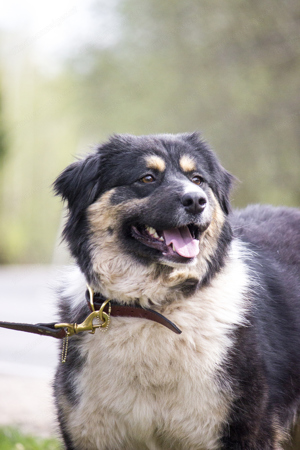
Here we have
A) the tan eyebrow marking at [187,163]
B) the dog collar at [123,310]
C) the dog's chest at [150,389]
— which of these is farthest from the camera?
the tan eyebrow marking at [187,163]

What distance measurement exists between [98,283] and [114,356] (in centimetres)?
43

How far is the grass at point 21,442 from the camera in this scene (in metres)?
4.70

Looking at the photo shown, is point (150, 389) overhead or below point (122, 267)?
below

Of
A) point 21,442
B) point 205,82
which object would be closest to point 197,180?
point 21,442

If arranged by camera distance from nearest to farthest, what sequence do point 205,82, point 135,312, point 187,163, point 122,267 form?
point 135,312
point 122,267
point 187,163
point 205,82

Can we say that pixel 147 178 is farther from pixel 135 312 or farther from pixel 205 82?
pixel 205 82

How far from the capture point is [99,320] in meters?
3.39

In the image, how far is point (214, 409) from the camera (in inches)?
124

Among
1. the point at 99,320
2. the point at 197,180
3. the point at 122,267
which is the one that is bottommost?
the point at 99,320

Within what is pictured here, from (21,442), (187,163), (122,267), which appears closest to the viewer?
(122,267)

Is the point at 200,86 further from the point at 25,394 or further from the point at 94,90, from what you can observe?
the point at 25,394

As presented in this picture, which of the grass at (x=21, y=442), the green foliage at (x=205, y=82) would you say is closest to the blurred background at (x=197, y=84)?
the green foliage at (x=205, y=82)

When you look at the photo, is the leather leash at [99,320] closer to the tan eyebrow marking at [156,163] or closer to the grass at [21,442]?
the tan eyebrow marking at [156,163]

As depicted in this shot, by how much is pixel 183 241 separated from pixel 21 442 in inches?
97.5
